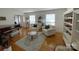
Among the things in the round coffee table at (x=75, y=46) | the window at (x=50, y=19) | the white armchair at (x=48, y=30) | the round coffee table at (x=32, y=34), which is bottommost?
the round coffee table at (x=75, y=46)

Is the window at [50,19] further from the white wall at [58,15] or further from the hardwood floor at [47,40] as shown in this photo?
the hardwood floor at [47,40]

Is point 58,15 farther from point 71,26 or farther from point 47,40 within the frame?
point 47,40

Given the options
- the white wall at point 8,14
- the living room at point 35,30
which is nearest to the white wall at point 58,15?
the living room at point 35,30

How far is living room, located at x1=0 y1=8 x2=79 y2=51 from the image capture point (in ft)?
3.98

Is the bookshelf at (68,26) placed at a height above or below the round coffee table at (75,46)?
above

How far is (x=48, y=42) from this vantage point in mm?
1243

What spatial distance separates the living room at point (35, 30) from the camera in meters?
1.21

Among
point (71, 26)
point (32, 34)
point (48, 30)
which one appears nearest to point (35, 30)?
point (32, 34)

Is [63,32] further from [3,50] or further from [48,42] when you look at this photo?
[3,50]

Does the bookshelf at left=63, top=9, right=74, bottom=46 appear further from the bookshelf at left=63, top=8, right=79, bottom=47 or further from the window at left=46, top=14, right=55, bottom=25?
the window at left=46, top=14, right=55, bottom=25

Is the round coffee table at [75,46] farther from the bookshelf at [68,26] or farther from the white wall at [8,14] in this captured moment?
the white wall at [8,14]

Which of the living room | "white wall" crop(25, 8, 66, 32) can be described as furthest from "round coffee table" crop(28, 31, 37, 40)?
"white wall" crop(25, 8, 66, 32)
